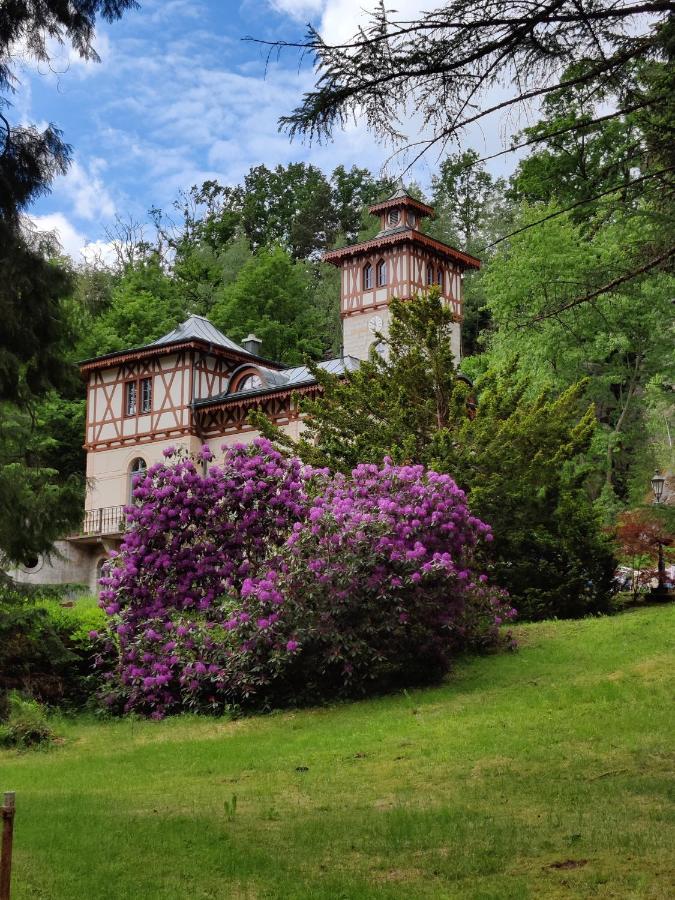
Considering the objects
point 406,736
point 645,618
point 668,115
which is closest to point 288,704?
point 406,736

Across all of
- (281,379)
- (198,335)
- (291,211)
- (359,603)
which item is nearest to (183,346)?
(198,335)

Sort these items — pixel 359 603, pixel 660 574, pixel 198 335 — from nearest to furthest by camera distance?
pixel 359 603 → pixel 660 574 → pixel 198 335

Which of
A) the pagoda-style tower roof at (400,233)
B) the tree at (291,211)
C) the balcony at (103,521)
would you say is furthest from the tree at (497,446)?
the tree at (291,211)

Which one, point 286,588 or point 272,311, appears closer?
point 286,588

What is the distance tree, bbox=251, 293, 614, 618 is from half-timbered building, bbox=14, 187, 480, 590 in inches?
533

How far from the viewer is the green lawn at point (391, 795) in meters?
6.85

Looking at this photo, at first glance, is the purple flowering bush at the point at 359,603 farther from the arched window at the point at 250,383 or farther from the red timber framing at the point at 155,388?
the red timber framing at the point at 155,388

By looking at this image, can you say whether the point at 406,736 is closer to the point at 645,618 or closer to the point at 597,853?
the point at 597,853

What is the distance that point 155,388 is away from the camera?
36312 millimetres

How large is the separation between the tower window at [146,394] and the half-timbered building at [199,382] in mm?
33

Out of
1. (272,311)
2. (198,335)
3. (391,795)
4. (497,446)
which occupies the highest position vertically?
(272,311)

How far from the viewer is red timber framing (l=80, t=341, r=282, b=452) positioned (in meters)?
35.7

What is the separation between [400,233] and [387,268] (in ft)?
4.37

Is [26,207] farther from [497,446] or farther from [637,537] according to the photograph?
[637,537]
